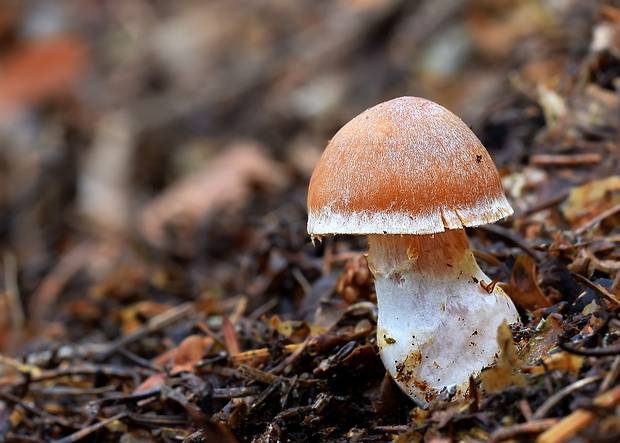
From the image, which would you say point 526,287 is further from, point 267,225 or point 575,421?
point 267,225

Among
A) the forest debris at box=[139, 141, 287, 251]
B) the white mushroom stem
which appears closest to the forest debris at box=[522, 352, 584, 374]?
the white mushroom stem

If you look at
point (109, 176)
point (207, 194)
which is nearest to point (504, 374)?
point (207, 194)

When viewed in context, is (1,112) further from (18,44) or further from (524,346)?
(524,346)

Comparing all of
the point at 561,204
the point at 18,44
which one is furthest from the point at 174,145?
the point at 561,204

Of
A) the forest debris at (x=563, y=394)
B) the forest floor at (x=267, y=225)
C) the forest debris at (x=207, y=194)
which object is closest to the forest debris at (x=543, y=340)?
the forest floor at (x=267, y=225)

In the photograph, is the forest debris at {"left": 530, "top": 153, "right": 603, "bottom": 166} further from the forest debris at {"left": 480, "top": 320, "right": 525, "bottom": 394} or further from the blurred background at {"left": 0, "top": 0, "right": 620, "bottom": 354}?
the forest debris at {"left": 480, "top": 320, "right": 525, "bottom": 394}

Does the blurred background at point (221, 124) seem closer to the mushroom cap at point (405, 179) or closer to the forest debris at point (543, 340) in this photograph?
the mushroom cap at point (405, 179)
